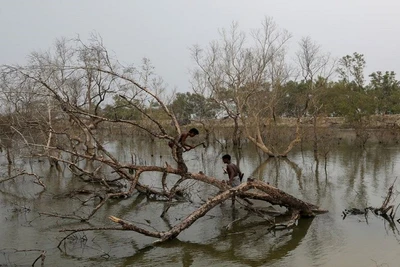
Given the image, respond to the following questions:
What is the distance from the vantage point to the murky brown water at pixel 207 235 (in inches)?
306

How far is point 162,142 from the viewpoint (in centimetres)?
3788

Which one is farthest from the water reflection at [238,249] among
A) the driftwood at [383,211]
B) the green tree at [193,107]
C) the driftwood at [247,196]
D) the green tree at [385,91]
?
the green tree at [385,91]

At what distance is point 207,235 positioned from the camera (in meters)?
9.20

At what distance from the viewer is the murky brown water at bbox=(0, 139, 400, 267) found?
7762mm

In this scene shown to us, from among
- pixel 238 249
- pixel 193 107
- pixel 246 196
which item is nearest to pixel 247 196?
pixel 246 196

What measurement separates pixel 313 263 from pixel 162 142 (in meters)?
30.9

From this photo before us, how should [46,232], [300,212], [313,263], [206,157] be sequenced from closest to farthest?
[313,263], [46,232], [300,212], [206,157]

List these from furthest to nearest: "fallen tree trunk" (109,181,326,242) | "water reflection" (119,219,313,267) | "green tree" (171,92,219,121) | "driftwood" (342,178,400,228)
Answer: "green tree" (171,92,219,121) < "driftwood" (342,178,400,228) < "fallen tree trunk" (109,181,326,242) < "water reflection" (119,219,313,267)

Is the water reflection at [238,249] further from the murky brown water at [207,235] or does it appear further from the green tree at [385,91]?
the green tree at [385,91]

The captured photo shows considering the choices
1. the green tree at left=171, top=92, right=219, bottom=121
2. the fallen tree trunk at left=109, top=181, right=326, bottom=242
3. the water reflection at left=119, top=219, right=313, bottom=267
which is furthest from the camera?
the green tree at left=171, top=92, right=219, bottom=121

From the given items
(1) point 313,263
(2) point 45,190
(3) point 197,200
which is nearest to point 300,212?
(1) point 313,263

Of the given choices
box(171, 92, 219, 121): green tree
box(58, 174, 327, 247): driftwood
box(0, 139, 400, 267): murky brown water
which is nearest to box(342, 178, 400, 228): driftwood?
box(0, 139, 400, 267): murky brown water

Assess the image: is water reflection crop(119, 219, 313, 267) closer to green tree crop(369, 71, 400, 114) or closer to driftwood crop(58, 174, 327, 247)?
driftwood crop(58, 174, 327, 247)

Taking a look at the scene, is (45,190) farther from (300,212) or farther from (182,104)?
(182,104)
